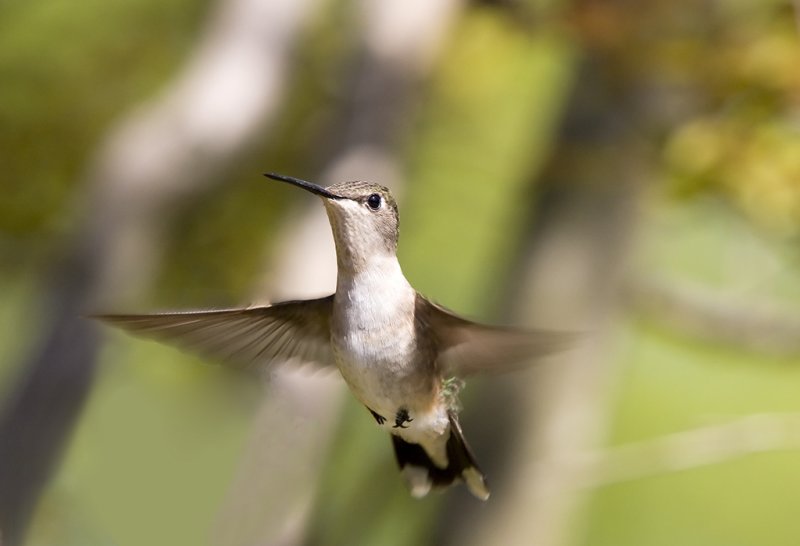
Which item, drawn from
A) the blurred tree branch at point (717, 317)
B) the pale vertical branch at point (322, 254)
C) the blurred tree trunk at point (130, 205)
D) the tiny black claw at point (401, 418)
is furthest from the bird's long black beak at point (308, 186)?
the blurred tree branch at point (717, 317)

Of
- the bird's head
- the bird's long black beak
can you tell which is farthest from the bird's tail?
the bird's long black beak

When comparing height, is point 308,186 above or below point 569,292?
above

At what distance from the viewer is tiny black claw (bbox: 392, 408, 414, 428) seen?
159 centimetres

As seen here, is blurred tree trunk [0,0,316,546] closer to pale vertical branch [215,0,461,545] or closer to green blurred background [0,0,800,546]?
green blurred background [0,0,800,546]

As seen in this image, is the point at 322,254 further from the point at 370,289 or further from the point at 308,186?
the point at 308,186

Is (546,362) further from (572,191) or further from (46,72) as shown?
(46,72)

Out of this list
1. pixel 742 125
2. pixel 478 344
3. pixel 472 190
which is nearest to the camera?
pixel 478 344

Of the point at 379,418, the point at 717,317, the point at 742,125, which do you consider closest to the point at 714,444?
the point at 717,317

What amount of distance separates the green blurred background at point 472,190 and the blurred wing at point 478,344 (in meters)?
0.89

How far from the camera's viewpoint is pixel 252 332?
173cm

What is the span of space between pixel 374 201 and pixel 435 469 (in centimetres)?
66

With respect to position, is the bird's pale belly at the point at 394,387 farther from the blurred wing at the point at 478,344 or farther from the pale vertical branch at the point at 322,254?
the pale vertical branch at the point at 322,254

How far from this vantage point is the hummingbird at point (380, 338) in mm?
1452

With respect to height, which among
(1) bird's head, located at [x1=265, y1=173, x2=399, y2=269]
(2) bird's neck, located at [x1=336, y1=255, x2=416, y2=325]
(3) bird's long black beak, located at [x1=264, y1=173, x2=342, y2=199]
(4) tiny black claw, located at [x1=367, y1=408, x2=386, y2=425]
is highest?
(3) bird's long black beak, located at [x1=264, y1=173, x2=342, y2=199]
